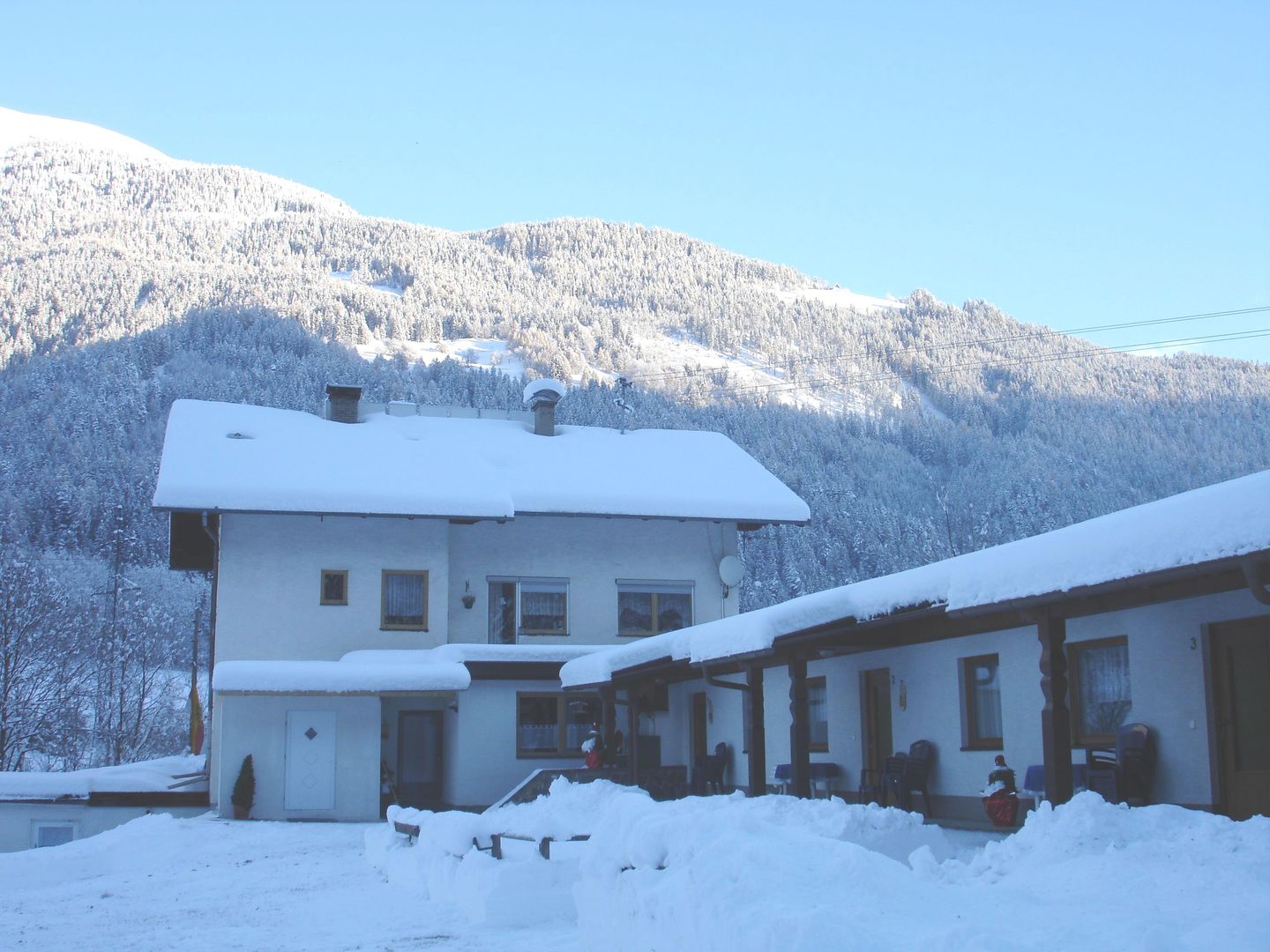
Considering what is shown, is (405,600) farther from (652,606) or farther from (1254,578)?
(1254,578)

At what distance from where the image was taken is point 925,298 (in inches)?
6048

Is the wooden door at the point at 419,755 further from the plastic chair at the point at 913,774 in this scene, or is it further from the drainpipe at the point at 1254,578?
the drainpipe at the point at 1254,578

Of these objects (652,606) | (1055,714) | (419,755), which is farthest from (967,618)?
(652,606)

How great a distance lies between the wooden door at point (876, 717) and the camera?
15.5m

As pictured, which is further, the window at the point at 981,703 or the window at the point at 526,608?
the window at the point at 526,608

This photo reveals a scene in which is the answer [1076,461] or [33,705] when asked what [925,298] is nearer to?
[1076,461]

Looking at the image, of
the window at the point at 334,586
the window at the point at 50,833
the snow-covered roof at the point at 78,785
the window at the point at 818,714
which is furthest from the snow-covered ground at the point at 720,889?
the window at the point at 334,586

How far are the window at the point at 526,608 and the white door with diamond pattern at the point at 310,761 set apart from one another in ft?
14.9

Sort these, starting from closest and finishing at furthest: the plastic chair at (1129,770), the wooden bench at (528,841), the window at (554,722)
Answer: the plastic chair at (1129,770), the wooden bench at (528,841), the window at (554,722)

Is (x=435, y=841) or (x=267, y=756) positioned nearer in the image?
(x=435, y=841)

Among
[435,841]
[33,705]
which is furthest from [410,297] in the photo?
[435,841]

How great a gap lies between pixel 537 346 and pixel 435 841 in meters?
120

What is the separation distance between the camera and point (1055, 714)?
32.0ft

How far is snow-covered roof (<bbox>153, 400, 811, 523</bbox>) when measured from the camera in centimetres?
2286
